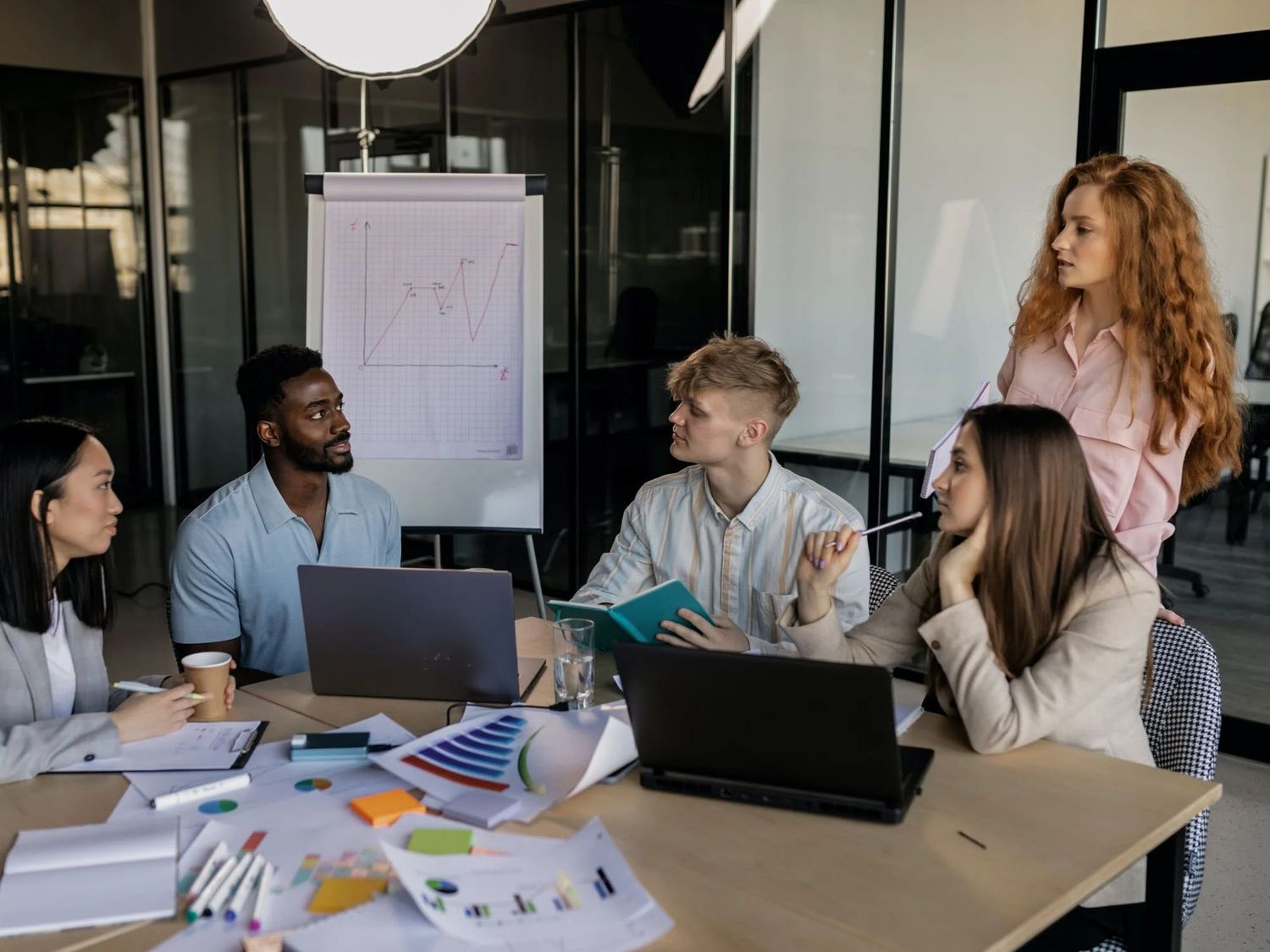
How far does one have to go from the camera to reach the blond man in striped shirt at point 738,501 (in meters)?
2.56

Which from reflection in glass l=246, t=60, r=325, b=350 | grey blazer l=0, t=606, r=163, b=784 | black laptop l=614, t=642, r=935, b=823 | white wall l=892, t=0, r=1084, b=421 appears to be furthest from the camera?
reflection in glass l=246, t=60, r=325, b=350

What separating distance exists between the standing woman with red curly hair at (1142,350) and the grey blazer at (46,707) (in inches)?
73.2

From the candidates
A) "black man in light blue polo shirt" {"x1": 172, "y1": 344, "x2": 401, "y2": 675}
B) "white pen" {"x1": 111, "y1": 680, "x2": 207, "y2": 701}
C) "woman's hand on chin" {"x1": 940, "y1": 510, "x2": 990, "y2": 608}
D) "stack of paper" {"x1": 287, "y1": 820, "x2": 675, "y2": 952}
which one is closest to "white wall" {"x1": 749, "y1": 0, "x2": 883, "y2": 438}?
"black man in light blue polo shirt" {"x1": 172, "y1": 344, "x2": 401, "y2": 675}

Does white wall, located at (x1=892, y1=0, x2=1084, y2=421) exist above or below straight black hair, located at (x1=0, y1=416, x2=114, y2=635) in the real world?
above

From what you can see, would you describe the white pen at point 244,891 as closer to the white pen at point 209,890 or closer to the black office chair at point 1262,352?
the white pen at point 209,890

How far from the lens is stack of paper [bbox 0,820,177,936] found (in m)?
1.37

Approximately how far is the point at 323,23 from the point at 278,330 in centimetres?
379

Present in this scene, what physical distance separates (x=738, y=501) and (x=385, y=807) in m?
1.19

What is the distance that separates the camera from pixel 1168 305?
8.48 ft

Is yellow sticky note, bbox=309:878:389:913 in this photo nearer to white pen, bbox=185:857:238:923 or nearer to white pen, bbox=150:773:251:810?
white pen, bbox=185:857:238:923

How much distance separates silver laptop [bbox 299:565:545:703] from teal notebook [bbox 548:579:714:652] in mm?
180

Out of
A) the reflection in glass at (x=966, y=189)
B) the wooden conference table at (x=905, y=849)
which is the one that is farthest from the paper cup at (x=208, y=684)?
the reflection in glass at (x=966, y=189)

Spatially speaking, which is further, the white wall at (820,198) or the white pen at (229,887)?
the white wall at (820,198)

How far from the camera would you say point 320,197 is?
12.2ft
